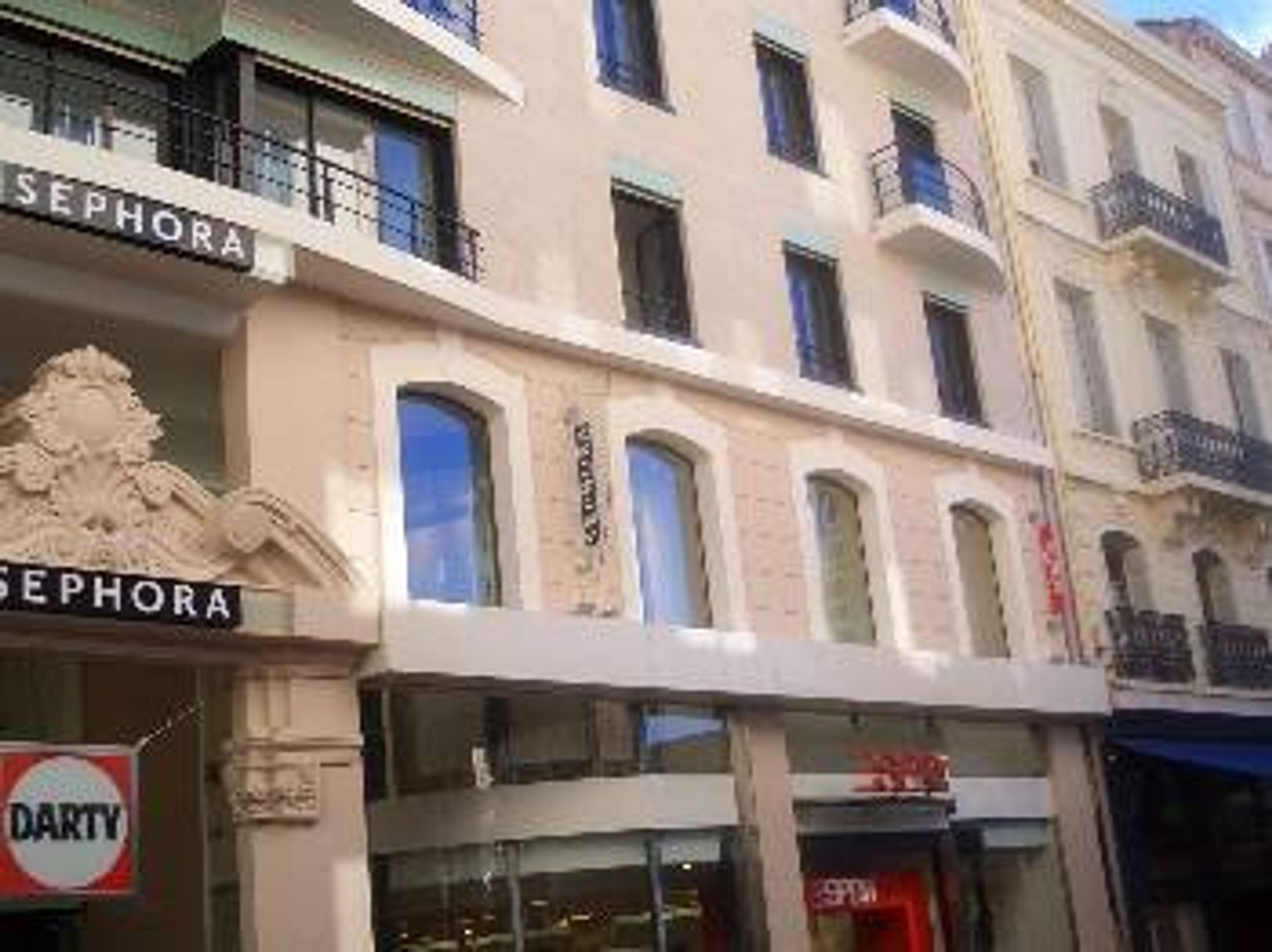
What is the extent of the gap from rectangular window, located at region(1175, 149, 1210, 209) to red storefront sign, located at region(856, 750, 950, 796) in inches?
514

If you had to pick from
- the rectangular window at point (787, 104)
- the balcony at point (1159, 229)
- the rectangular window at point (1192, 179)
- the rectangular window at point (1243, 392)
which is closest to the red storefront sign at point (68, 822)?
the rectangular window at point (787, 104)

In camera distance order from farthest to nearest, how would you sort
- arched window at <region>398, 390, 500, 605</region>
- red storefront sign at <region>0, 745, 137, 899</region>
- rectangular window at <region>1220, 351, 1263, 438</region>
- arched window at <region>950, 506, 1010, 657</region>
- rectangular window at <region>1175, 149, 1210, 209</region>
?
rectangular window at <region>1175, 149, 1210, 209</region>
rectangular window at <region>1220, 351, 1263, 438</region>
arched window at <region>950, 506, 1010, 657</region>
arched window at <region>398, 390, 500, 605</region>
red storefront sign at <region>0, 745, 137, 899</region>

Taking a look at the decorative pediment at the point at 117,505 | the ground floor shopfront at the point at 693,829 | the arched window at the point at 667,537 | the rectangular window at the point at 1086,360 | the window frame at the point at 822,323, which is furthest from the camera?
the rectangular window at the point at 1086,360

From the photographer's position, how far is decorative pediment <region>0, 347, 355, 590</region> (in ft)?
36.5

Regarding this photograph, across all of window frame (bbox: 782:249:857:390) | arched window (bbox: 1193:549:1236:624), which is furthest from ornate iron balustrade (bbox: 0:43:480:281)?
arched window (bbox: 1193:549:1236:624)

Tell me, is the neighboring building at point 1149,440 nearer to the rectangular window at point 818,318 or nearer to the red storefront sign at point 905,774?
the red storefront sign at point 905,774

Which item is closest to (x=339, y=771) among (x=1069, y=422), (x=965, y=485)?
(x=965, y=485)

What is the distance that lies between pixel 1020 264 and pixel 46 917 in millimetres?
13999

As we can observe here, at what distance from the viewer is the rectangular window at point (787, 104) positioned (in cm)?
1903

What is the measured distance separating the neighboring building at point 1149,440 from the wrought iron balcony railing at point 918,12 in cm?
68

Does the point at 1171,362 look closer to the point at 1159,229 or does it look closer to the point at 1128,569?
the point at 1159,229

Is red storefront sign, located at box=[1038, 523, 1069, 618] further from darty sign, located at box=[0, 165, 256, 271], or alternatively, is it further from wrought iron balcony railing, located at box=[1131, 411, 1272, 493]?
darty sign, located at box=[0, 165, 256, 271]

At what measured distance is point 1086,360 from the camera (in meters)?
22.5

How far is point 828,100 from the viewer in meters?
19.6
